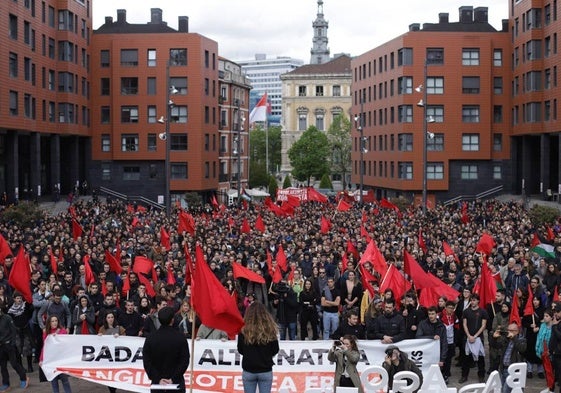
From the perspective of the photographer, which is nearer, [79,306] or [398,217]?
[79,306]

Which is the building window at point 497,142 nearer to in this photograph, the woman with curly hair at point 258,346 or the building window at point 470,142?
the building window at point 470,142

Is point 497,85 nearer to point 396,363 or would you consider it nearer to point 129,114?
point 129,114

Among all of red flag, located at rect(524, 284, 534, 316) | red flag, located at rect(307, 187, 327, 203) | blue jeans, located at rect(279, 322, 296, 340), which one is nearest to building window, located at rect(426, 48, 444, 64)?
red flag, located at rect(307, 187, 327, 203)

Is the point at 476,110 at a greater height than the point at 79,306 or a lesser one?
greater

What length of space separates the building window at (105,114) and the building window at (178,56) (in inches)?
254

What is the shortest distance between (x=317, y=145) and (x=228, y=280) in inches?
3602

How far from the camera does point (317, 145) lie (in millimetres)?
108250

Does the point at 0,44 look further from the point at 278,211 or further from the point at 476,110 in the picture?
the point at 476,110

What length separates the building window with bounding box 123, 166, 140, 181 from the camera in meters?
72.3

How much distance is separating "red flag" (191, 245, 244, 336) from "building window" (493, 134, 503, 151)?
62.2 m

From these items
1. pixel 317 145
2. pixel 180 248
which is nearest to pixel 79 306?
pixel 180 248

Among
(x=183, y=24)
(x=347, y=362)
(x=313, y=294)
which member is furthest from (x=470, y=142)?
(x=347, y=362)

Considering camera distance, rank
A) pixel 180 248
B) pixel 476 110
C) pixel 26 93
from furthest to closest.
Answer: pixel 476 110, pixel 26 93, pixel 180 248

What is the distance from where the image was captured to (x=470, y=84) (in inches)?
2749
